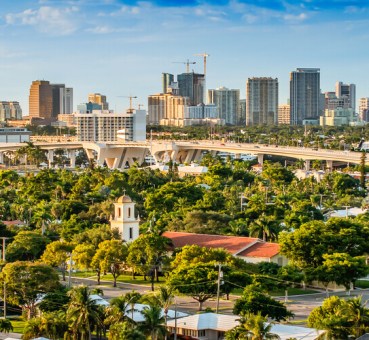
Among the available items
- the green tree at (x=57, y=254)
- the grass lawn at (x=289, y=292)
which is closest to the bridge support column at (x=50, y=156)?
the green tree at (x=57, y=254)

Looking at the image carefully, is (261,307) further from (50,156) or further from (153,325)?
(50,156)

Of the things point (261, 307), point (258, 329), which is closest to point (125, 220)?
point (261, 307)

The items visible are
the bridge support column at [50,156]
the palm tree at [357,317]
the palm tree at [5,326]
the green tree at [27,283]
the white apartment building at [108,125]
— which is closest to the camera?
the palm tree at [357,317]

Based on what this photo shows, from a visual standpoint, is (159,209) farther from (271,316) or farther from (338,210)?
(271,316)

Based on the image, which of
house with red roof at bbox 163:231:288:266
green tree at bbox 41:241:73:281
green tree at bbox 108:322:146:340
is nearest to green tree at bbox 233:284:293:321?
green tree at bbox 108:322:146:340

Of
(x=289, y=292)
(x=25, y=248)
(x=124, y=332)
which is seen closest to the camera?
(x=124, y=332)

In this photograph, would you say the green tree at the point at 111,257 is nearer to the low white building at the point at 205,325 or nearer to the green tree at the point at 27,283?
the green tree at the point at 27,283

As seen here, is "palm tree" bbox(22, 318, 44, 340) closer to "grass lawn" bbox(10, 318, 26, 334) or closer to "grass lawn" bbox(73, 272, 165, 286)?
"grass lawn" bbox(10, 318, 26, 334)
